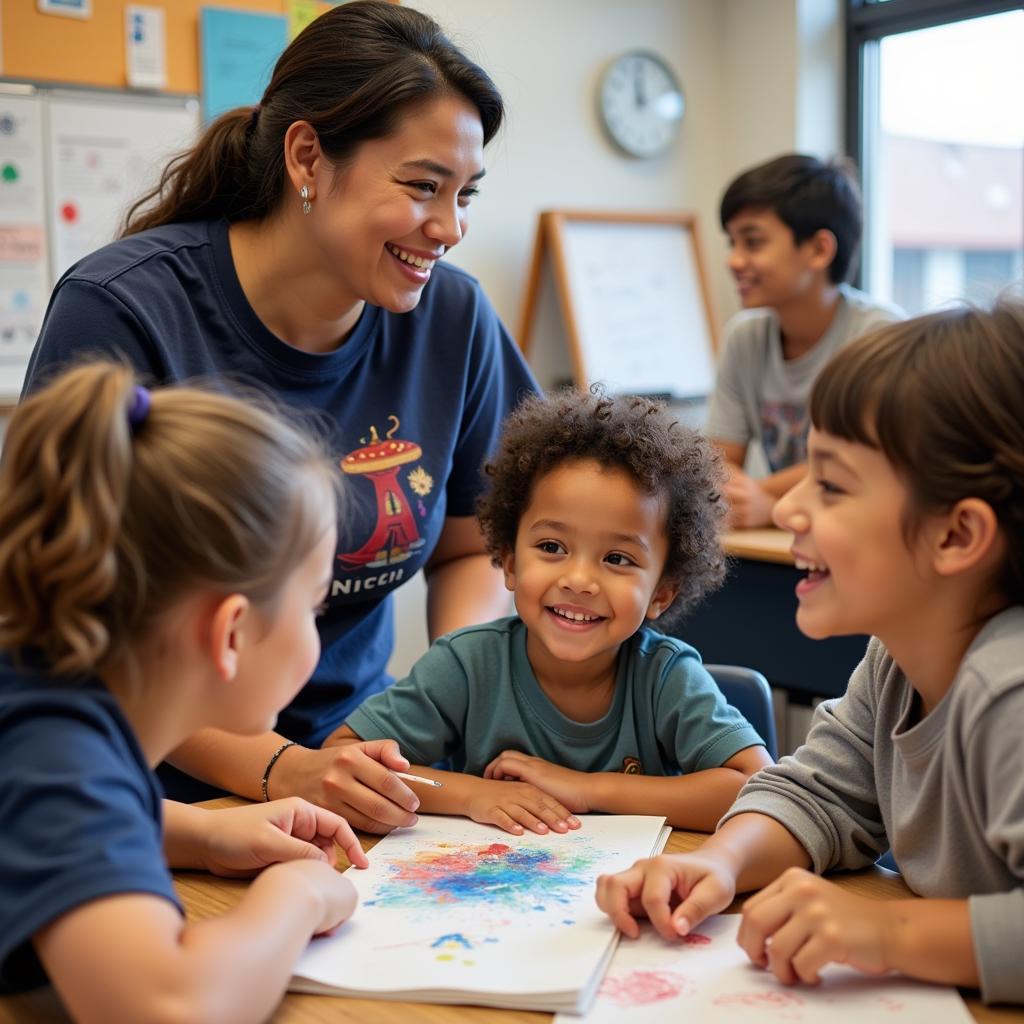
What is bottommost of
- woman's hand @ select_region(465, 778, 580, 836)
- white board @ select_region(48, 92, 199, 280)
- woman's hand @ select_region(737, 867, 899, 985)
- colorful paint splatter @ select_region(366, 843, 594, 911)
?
colorful paint splatter @ select_region(366, 843, 594, 911)

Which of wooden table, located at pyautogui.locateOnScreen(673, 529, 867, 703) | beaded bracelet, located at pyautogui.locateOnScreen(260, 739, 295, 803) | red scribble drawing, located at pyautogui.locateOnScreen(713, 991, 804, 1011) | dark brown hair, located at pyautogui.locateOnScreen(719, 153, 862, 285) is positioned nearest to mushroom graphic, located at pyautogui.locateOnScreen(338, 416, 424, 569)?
beaded bracelet, located at pyautogui.locateOnScreen(260, 739, 295, 803)

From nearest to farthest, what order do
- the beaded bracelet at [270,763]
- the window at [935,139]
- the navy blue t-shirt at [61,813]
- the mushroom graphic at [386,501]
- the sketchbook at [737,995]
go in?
the navy blue t-shirt at [61,813] < the sketchbook at [737,995] < the beaded bracelet at [270,763] < the mushroom graphic at [386,501] < the window at [935,139]

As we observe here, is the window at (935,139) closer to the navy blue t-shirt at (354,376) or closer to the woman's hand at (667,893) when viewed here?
the navy blue t-shirt at (354,376)

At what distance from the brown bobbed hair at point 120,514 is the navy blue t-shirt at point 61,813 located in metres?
0.03

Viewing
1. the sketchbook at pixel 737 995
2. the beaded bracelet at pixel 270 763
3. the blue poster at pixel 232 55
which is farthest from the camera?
the blue poster at pixel 232 55

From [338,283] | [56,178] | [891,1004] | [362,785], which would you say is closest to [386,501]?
[338,283]

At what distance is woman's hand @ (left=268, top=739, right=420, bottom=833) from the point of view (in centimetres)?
122

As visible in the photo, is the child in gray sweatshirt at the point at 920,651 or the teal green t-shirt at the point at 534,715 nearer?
the child in gray sweatshirt at the point at 920,651

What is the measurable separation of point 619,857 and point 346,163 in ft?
2.99

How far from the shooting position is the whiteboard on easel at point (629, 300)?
3.83 metres

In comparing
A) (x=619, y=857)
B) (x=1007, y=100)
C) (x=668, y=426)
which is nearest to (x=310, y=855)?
(x=619, y=857)

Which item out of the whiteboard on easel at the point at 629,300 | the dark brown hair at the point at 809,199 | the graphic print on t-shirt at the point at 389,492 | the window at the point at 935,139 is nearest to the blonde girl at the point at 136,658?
the graphic print on t-shirt at the point at 389,492

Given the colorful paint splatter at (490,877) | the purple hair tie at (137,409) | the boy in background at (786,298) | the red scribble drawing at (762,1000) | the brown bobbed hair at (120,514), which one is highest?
the boy in background at (786,298)

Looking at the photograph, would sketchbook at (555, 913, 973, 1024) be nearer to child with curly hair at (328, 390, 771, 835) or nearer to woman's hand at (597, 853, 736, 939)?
woman's hand at (597, 853, 736, 939)
